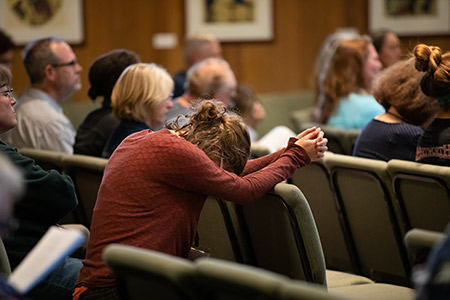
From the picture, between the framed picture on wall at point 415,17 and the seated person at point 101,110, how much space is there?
5651mm

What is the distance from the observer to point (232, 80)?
17.4 ft

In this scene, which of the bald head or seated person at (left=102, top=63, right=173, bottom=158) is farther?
the bald head

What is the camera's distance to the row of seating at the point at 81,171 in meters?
3.32

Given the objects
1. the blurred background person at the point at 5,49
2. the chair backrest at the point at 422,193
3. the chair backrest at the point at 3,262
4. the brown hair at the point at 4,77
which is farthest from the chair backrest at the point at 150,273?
the blurred background person at the point at 5,49

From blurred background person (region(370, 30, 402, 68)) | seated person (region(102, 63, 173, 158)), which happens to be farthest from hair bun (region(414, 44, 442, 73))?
blurred background person (region(370, 30, 402, 68))

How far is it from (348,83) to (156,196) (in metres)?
3.36

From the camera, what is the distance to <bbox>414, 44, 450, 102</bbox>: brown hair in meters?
3.15

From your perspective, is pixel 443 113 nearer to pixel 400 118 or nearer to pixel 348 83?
pixel 400 118

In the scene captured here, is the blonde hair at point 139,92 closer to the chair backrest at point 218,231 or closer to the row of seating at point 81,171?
the row of seating at point 81,171

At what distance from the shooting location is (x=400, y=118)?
3596mm

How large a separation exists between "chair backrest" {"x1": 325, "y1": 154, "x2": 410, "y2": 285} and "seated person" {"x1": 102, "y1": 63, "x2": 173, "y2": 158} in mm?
903

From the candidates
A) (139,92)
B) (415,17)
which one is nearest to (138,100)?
(139,92)

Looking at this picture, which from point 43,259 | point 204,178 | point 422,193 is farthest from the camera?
point 422,193

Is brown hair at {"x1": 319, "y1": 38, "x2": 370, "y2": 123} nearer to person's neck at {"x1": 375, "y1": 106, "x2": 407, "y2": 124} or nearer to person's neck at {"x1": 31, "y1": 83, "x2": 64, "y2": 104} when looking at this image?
person's neck at {"x1": 375, "y1": 106, "x2": 407, "y2": 124}
